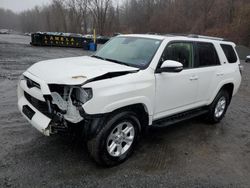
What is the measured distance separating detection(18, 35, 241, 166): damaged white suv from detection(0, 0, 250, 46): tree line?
3529 centimetres

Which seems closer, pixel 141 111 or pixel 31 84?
pixel 31 84

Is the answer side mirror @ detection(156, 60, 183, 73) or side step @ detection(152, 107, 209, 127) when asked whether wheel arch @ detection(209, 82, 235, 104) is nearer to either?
side step @ detection(152, 107, 209, 127)

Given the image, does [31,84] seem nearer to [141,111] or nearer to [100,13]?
[141,111]

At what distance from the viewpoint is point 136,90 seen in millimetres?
3219

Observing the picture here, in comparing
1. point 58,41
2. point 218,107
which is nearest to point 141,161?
point 218,107

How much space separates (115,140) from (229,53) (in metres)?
3.57

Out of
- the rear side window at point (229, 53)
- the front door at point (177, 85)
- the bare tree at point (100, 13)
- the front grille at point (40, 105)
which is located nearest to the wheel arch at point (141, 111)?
the front door at point (177, 85)

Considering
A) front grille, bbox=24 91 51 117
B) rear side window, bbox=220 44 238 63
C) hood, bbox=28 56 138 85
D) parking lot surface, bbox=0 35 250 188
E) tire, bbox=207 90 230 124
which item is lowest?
parking lot surface, bbox=0 35 250 188

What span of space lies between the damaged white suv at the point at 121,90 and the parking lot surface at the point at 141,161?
1.08 feet

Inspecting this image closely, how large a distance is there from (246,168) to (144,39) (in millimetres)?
2731

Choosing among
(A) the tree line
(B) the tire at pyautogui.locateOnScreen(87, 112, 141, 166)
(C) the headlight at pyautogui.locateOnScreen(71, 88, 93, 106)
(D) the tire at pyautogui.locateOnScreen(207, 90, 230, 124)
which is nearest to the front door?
(B) the tire at pyautogui.locateOnScreen(87, 112, 141, 166)

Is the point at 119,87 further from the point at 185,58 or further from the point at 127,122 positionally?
the point at 185,58

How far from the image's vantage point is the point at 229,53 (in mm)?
5246

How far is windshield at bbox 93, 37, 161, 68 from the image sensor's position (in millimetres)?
3697
